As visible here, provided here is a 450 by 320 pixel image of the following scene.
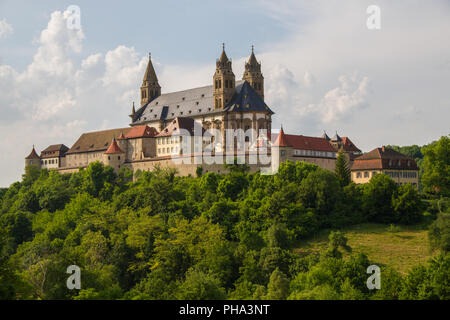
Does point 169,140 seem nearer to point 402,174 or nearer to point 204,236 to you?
point 402,174

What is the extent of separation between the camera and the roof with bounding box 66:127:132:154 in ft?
373

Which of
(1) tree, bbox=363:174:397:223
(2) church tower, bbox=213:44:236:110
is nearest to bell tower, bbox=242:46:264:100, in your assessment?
(2) church tower, bbox=213:44:236:110

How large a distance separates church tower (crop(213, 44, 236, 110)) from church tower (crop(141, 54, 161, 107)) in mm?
23238

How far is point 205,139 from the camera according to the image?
340ft

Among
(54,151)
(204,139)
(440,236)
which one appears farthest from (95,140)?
(440,236)

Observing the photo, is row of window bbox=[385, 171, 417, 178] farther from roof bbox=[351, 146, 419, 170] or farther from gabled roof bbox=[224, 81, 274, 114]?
gabled roof bbox=[224, 81, 274, 114]

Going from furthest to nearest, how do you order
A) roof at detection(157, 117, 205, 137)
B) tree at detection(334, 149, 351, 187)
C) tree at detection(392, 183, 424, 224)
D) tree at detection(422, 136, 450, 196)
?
1. roof at detection(157, 117, 205, 137)
2. tree at detection(422, 136, 450, 196)
3. tree at detection(334, 149, 351, 187)
4. tree at detection(392, 183, 424, 224)

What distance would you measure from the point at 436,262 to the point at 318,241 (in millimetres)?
19778

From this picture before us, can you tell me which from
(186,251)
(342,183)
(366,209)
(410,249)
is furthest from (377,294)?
(342,183)

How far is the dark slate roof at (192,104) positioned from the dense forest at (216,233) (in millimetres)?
17138

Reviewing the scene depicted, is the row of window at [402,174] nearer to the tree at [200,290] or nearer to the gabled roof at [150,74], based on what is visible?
the tree at [200,290]

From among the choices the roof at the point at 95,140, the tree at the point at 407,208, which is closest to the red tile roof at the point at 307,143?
the tree at the point at 407,208

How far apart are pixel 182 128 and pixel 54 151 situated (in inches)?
1231

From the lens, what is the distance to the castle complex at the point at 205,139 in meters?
92.4
